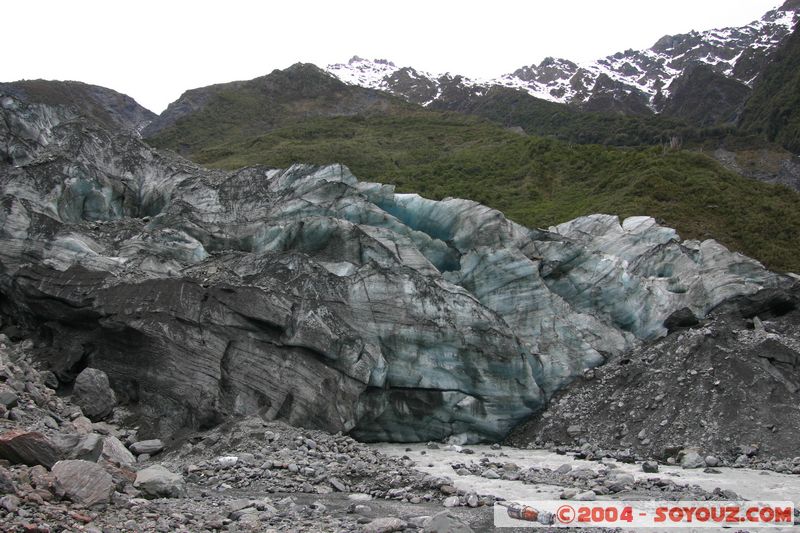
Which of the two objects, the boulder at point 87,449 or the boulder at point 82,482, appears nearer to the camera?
Result: the boulder at point 82,482

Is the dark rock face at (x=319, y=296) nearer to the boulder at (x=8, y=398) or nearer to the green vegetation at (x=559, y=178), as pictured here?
the boulder at (x=8, y=398)

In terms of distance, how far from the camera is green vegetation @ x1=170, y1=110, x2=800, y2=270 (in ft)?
144

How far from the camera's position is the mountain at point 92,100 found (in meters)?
85.2

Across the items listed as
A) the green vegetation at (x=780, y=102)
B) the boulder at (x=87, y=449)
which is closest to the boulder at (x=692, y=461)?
the boulder at (x=87, y=449)

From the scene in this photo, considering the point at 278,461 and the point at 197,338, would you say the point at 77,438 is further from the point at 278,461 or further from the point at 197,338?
the point at 197,338

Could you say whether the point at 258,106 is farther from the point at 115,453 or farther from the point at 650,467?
the point at 650,467

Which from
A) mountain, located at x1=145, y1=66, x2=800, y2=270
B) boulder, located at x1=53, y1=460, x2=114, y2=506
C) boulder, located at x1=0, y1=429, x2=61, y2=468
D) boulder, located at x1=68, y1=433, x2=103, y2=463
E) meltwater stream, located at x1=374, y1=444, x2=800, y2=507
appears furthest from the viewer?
mountain, located at x1=145, y1=66, x2=800, y2=270

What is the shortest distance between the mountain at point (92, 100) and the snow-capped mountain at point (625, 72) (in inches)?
2099

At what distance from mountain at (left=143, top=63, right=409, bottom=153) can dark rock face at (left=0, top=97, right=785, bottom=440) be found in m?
59.8

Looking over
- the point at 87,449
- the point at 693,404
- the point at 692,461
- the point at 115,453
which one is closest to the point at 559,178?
the point at 693,404

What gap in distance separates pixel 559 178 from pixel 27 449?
50.6 m

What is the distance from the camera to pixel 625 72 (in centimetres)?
18112

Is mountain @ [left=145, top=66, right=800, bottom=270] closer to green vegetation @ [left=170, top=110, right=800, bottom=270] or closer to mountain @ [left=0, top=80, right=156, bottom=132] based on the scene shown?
green vegetation @ [left=170, top=110, right=800, bottom=270]

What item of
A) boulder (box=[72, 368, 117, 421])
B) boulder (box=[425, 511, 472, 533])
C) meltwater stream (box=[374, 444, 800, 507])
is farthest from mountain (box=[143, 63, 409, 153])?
boulder (box=[425, 511, 472, 533])
